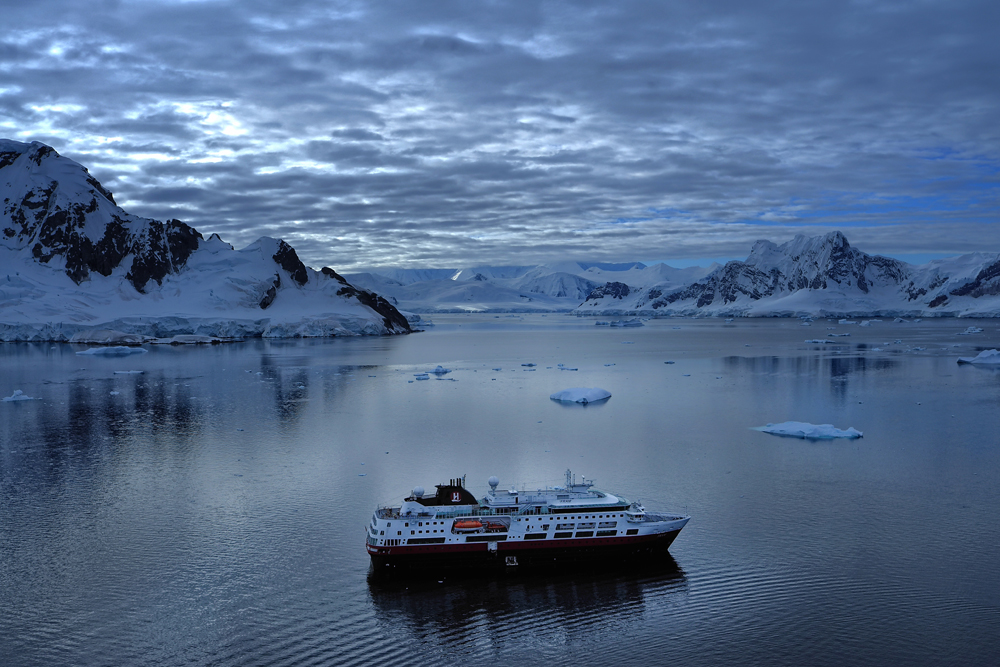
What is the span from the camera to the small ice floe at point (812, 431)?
49875 millimetres

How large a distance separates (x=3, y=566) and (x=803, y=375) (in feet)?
259

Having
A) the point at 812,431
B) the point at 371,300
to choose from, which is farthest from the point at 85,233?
the point at 812,431

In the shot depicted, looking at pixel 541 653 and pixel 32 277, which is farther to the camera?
pixel 32 277

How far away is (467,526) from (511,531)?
164cm

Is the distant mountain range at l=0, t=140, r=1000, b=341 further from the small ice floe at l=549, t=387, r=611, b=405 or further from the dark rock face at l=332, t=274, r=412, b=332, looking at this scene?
the small ice floe at l=549, t=387, r=611, b=405

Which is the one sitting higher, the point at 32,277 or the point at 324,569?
the point at 32,277

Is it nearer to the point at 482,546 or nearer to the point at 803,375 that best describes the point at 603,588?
the point at 482,546

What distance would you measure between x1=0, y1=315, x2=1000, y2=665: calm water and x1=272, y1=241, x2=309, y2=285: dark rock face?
102116mm

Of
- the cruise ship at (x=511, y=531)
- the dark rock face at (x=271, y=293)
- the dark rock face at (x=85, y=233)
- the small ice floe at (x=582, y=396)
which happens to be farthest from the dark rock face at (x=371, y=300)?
the cruise ship at (x=511, y=531)

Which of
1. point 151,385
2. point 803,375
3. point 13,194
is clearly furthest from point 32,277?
point 803,375

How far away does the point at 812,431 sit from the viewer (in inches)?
1978

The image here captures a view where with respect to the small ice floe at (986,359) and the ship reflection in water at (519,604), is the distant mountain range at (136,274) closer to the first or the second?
the small ice floe at (986,359)

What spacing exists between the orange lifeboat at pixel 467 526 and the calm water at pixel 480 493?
207 centimetres

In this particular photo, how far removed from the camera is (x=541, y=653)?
2252 cm
